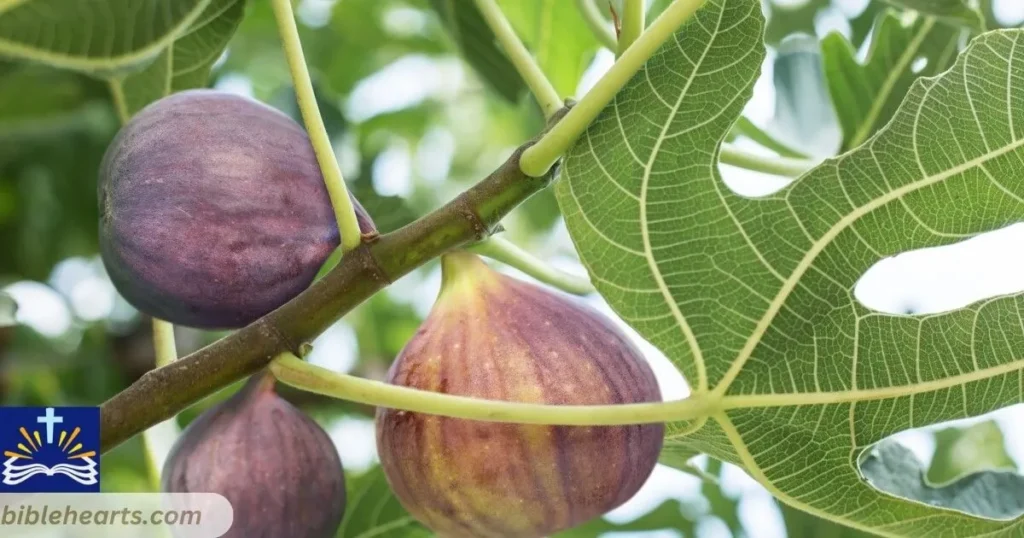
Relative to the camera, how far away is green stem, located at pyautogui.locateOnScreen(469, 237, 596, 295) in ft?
3.86

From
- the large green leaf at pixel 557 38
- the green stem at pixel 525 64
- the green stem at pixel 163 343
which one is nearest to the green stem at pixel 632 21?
the green stem at pixel 525 64

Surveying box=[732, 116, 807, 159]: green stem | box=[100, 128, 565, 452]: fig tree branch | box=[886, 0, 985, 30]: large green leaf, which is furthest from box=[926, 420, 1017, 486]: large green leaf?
box=[100, 128, 565, 452]: fig tree branch

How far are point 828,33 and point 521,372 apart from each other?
0.91 m

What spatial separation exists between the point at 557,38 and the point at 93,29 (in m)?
0.85

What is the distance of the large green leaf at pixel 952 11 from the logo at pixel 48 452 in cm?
115

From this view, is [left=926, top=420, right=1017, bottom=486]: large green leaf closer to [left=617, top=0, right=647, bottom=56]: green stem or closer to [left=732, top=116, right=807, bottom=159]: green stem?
[left=732, top=116, right=807, bottom=159]: green stem

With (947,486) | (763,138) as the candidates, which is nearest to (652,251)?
(947,486)

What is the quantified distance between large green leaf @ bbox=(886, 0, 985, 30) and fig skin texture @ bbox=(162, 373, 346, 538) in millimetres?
965

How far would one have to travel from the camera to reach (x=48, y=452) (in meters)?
1.00

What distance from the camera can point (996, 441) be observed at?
2.26m

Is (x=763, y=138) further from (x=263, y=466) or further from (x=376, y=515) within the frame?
(x=263, y=466)

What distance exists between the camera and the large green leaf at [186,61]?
127 cm

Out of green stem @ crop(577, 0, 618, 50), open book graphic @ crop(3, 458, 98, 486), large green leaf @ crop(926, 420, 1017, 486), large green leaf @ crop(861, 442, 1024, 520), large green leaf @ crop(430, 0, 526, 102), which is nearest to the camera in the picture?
open book graphic @ crop(3, 458, 98, 486)

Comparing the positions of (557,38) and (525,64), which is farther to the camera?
(557,38)
